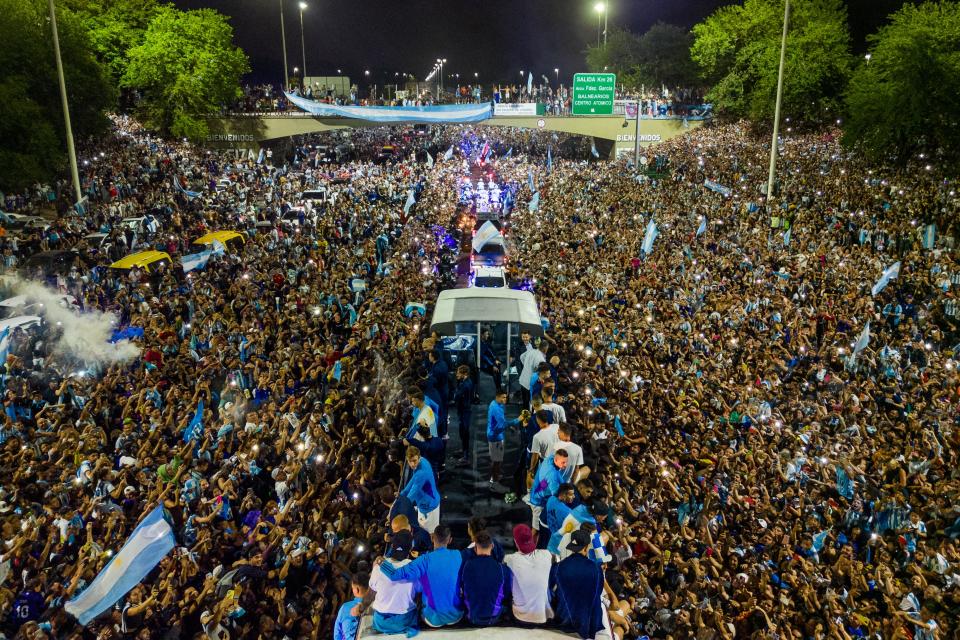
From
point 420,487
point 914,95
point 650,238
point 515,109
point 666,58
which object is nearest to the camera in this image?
point 420,487

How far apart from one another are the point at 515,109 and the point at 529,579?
3854 centimetres

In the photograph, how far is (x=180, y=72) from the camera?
1506 inches

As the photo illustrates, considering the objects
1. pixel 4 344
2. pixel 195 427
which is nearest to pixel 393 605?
pixel 195 427

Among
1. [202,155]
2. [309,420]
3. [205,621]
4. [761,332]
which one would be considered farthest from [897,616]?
[202,155]

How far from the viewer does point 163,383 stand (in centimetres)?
1122

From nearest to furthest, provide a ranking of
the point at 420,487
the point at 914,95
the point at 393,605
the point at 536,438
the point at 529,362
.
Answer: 1. the point at 393,605
2. the point at 420,487
3. the point at 536,438
4. the point at 529,362
5. the point at 914,95

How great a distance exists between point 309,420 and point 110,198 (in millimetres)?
17710

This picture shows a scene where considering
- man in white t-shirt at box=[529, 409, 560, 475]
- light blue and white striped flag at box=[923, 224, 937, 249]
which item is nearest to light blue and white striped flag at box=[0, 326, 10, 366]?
man in white t-shirt at box=[529, 409, 560, 475]

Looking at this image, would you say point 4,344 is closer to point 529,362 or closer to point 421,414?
point 421,414

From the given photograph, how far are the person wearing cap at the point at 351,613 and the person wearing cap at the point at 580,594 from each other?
50.1 inches

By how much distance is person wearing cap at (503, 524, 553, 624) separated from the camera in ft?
15.4

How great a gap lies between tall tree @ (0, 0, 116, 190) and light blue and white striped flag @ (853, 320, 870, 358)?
24.4 meters

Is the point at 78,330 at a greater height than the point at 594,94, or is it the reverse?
the point at 594,94

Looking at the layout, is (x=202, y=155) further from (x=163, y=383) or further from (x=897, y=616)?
(x=897, y=616)
